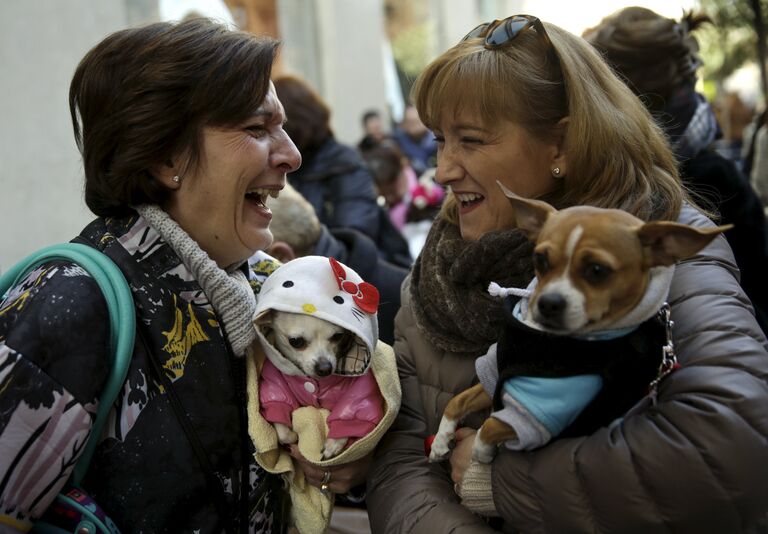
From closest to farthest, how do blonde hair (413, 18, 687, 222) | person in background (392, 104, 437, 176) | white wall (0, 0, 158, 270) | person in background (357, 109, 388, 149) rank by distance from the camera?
blonde hair (413, 18, 687, 222)
white wall (0, 0, 158, 270)
person in background (357, 109, 388, 149)
person in background (392, 104, 437, 176)

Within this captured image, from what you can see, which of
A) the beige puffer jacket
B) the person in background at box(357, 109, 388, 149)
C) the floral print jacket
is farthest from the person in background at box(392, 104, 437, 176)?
the beige puffer jacket

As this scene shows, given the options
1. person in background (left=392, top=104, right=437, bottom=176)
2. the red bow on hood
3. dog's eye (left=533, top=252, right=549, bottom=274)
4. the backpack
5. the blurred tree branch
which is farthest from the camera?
person in background (left=392, top=104, right=437, bottom=176)

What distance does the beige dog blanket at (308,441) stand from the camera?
223cm

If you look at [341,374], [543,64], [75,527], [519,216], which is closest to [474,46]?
[543,64]

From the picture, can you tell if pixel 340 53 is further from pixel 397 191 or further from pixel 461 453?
pixel 461 453

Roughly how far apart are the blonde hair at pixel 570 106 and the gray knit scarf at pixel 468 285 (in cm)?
26

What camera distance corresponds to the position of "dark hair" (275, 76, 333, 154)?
521 cm

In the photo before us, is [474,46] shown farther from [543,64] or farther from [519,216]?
[519,216]

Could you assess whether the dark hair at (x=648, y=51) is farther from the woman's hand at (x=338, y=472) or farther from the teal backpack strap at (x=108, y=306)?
the teal backpack strap at (x=108, y=306)

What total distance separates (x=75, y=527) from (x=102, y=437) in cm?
23

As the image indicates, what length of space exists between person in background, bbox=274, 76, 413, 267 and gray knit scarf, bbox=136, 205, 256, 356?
285cm

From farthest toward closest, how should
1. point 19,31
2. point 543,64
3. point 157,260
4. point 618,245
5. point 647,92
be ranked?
1. point 19,31
2. point 647,92
3. point 543,64
4. point 157,260
5. point 618,245

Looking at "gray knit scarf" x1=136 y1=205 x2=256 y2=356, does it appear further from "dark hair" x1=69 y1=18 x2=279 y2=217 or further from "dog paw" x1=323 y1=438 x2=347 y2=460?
"dog paw" x1=323 y1=438 x2=347 y2=460

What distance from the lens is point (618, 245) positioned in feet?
5.50
